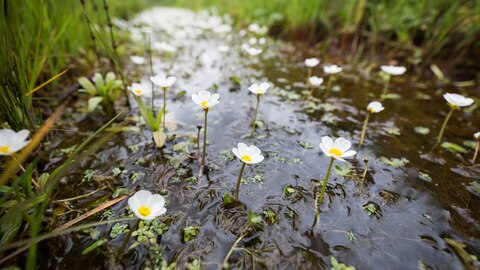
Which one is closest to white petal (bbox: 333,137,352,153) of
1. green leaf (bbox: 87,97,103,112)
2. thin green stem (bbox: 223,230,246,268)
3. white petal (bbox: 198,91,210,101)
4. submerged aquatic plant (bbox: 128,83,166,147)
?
thin green stem (bbox: 223,230,246,268)

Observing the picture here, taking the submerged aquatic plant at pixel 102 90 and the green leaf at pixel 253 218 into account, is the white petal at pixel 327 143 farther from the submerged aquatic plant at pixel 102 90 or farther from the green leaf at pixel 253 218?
the submerged aquatic plant at pixel 102 90

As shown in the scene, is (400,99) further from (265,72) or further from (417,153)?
(265,72)

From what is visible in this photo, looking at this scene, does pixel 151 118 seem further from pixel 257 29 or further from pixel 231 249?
Result: pixel 257 29

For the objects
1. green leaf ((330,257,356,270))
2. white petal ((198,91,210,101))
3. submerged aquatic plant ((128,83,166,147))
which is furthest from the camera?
submerged aquatic plant ((128,83,166,147))

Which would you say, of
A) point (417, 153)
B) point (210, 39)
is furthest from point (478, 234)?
point (210, 39)

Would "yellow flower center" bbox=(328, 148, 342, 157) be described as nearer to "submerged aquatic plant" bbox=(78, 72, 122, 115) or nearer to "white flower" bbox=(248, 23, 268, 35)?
"submerged aquatic plant" bbox=(78, 72, 122, 115)

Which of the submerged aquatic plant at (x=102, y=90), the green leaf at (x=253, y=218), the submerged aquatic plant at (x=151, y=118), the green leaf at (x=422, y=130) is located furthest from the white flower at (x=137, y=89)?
the green leaf at (x=422, y=130)
